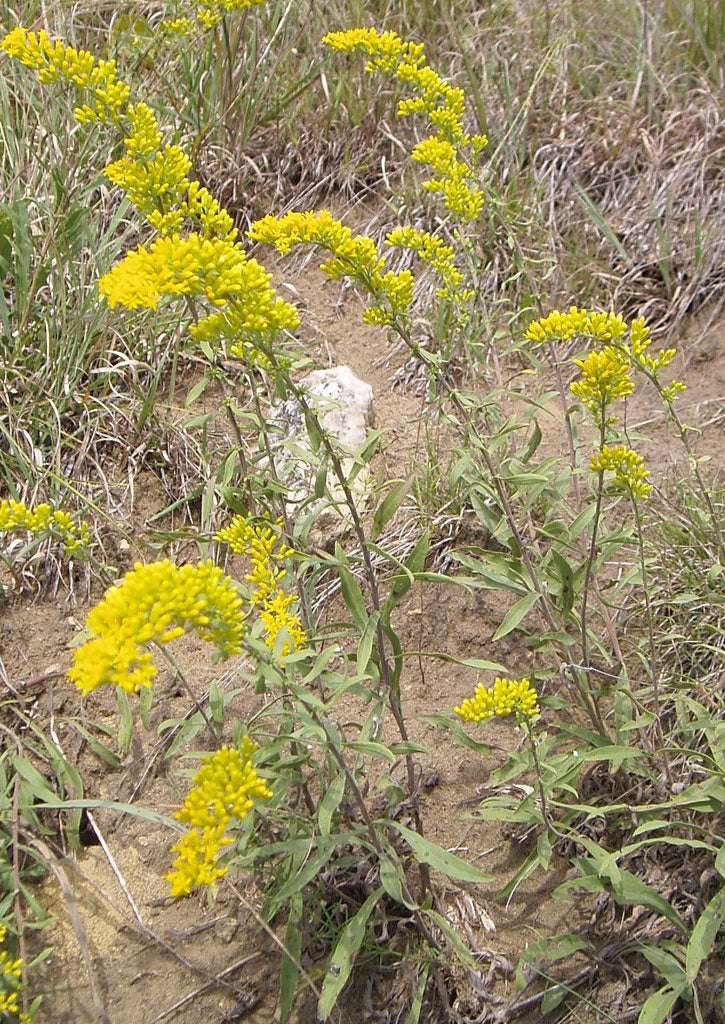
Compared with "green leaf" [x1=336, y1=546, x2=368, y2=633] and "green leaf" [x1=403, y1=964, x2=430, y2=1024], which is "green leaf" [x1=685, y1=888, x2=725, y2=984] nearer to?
"green leaf" [x1=403, y1=964, x2=430, y2=1024]

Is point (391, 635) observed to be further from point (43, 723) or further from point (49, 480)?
point (49, 480)

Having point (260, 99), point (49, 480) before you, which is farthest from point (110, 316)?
point (260, 99)

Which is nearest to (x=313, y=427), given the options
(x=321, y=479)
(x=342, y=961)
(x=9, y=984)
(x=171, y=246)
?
(x=321, y=479)

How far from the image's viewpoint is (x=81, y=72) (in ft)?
6.68

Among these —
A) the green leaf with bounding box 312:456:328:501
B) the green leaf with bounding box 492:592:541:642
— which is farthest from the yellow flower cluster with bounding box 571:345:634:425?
the green leaf with bounding box 312:456:328:501

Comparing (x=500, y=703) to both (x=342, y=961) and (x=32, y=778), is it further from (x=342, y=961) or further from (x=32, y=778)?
(x=32, y=778)

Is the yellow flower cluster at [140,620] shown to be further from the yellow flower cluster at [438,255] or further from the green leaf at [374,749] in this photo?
the yellow flower cluster at [438,255]

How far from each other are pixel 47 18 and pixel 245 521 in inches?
135

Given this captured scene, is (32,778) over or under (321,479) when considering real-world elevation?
under

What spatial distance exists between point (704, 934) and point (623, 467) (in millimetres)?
933

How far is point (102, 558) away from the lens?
3049 millimetres

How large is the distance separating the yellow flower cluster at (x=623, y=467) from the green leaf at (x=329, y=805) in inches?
32.2

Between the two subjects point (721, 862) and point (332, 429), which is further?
point (332, 429)

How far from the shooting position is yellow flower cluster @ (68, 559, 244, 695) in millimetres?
1346
